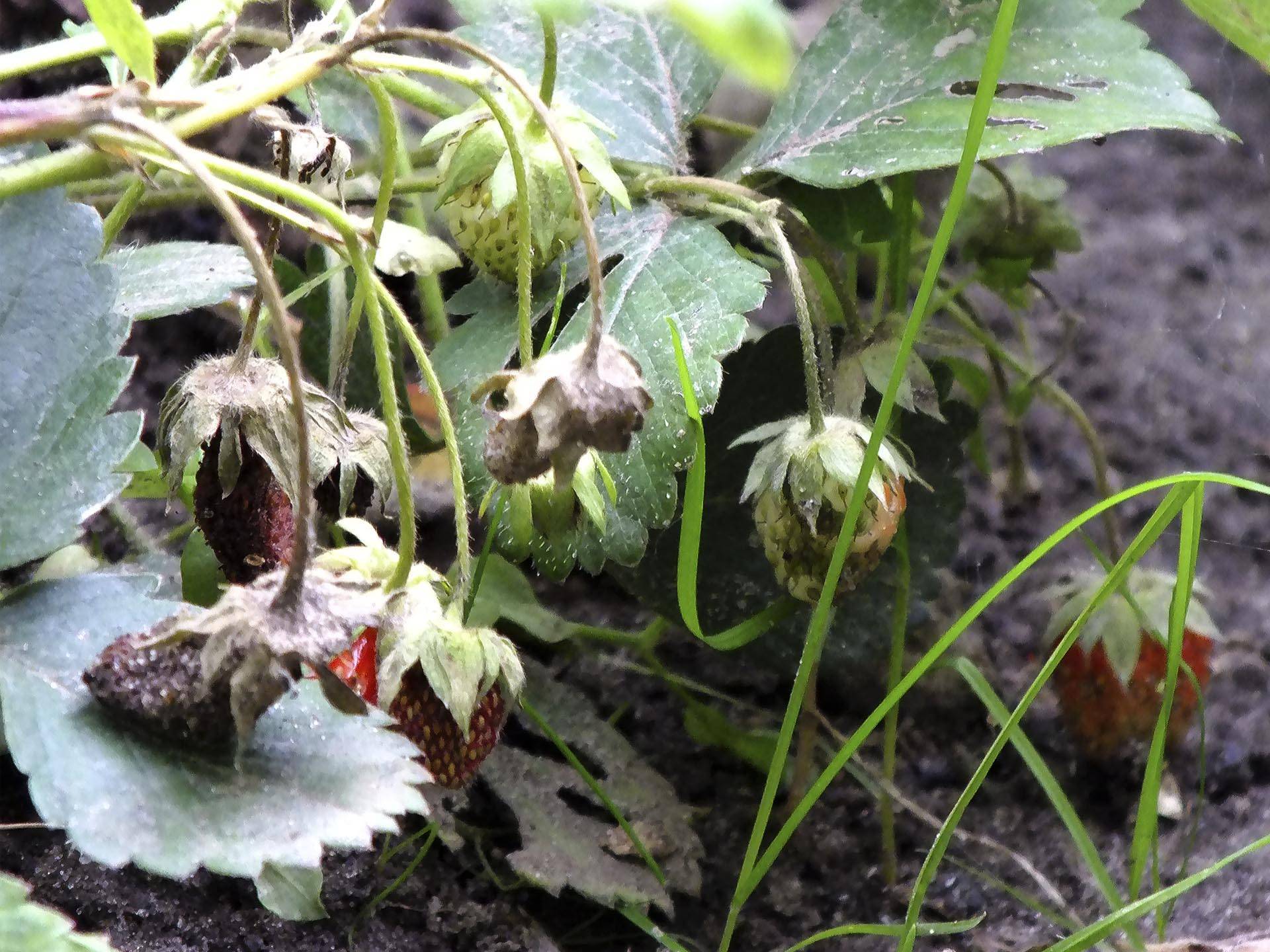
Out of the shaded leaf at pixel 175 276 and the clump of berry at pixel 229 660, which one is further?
the shaded leaf at pixel 175 276

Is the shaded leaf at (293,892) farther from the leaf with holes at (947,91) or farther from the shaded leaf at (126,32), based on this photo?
the leaf with holes at (947,91)

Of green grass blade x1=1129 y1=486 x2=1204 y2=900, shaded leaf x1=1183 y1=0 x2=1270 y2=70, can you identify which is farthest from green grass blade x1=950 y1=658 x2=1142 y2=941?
shaded leaf x1=1183 y1=0 x2=1270 y2=70

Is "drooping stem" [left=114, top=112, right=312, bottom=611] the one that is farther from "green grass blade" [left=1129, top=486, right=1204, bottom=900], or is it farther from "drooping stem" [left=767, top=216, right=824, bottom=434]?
"green grass blade" [left=1129, top=486, right=1204, bottom=900]

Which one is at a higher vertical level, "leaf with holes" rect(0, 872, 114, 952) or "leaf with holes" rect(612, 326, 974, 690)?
"leaf with holes" rect(0, 872, 114, 952)

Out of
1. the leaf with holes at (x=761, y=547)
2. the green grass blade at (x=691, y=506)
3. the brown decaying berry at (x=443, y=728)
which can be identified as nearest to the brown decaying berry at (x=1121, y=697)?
the leaf with holes at (x=761, y=547)

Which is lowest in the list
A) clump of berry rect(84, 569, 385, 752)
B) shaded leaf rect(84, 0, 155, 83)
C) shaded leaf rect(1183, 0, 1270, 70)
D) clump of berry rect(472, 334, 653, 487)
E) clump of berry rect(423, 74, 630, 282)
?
clump of berry rect(84, 569, 385, 752)

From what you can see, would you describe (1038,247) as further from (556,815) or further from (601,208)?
(556,815)

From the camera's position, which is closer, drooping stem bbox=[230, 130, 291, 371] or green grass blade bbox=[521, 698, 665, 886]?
drooping stem bbox=[230, 130, 291, 371]

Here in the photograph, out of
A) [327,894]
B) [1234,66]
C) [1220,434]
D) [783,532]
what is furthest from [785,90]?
[1234,66]
